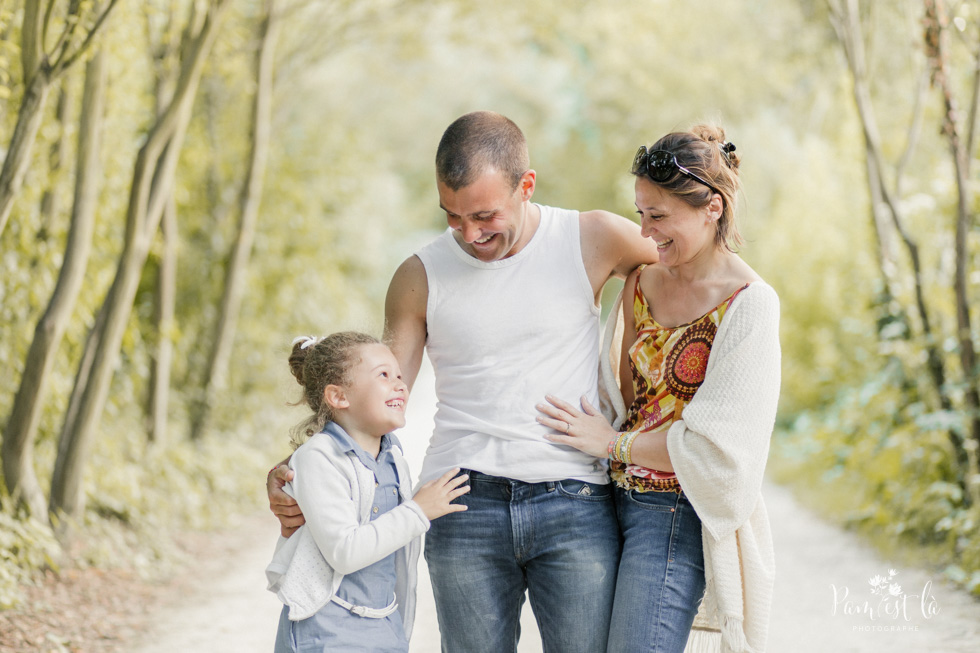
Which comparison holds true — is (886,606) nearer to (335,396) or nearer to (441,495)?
(441,495)

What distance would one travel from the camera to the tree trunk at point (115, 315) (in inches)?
220

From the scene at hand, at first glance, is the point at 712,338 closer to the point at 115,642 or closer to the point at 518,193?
the point at 518,193

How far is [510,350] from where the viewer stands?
268cm

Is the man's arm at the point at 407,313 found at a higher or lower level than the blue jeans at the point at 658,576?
higher

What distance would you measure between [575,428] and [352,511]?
23.9 inches

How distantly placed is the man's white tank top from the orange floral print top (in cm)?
13

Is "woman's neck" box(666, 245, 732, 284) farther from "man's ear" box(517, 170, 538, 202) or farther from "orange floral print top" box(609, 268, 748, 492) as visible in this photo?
"man's ear" box(517, 170, 538, 202)

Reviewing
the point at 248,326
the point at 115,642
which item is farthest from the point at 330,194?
the point at 115,642

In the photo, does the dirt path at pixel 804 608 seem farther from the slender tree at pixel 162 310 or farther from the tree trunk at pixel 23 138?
the tree trunk at pixel 23 138

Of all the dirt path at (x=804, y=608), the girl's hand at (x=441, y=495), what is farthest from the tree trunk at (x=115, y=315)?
the girl's hand at (x=441, y=495)

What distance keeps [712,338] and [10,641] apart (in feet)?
11.2

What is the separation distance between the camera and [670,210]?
2.59m

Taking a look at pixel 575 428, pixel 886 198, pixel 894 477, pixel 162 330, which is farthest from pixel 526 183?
pixel 162 330

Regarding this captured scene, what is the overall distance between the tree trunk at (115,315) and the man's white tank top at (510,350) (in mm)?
3463
